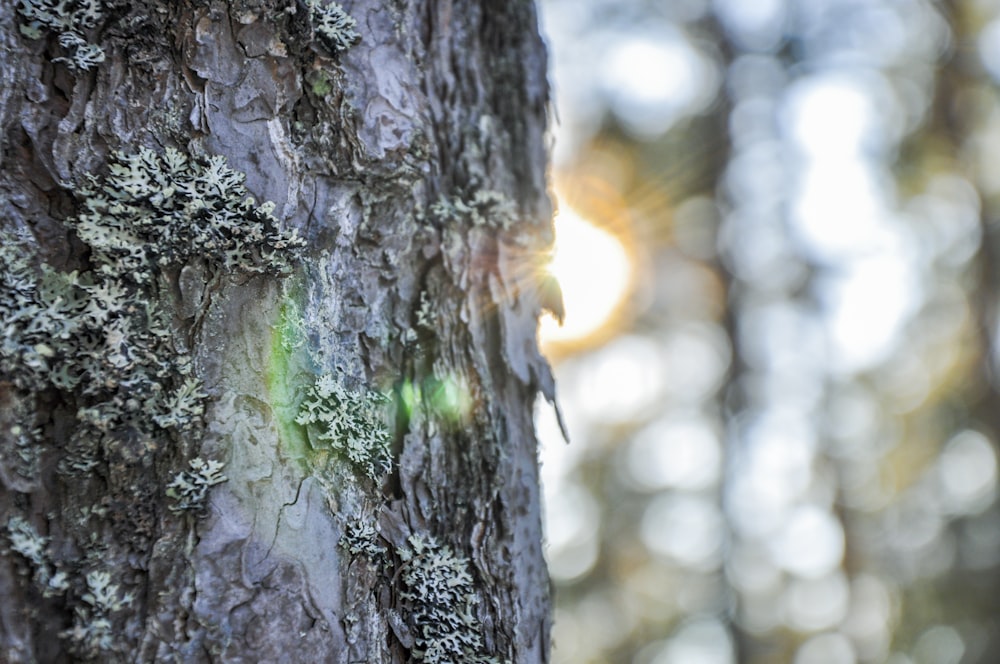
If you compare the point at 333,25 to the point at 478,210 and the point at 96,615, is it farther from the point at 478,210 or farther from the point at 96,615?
the point at 96,615

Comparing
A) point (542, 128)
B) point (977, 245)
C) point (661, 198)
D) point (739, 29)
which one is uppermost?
point (739, 29)

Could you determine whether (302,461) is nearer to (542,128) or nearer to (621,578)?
(542,128)

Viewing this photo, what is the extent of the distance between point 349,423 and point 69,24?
1.84 feet

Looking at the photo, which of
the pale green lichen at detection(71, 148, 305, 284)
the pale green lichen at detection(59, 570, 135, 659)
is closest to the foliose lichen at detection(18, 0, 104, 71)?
the pale green lichen at detection(71, 148, 305, 284)

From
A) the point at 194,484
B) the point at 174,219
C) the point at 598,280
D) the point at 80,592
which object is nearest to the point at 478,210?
the point at 174,219

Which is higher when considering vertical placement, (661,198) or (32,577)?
(661,198)

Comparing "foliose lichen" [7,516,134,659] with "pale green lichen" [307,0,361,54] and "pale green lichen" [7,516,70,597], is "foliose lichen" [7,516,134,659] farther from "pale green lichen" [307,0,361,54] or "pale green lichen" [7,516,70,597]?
"pale green lichen" [307,0,361,54]

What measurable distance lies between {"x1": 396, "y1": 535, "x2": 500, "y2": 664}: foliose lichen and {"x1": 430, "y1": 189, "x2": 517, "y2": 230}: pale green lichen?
0.44 metres

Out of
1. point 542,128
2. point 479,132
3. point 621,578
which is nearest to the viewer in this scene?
point 479,132

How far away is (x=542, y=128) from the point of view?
129 centimetres

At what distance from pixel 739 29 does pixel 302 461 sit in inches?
267

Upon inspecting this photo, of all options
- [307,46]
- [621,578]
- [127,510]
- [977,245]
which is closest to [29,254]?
[127,510]

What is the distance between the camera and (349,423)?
91 cm

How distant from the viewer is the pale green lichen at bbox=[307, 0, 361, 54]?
3.17 feet
